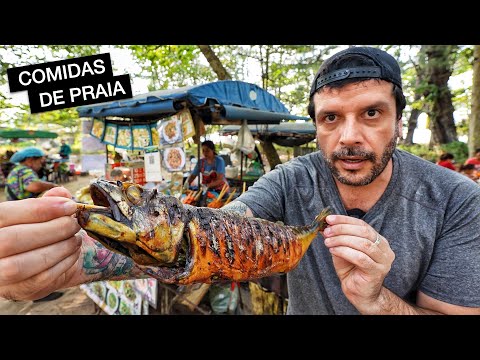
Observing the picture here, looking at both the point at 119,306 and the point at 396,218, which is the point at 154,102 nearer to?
the point at 119,306

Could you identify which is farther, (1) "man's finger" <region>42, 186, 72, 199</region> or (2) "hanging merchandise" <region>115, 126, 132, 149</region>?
(2) "hanging merchandise" <region>115, 126, 132, 149</region>

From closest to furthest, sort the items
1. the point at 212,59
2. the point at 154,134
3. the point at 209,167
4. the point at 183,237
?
1. the point at 183,237
2. the point at 154,134
3. the point at 209,167
4. the point at 212,59

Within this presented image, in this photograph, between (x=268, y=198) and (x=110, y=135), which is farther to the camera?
(x=110, y=135)

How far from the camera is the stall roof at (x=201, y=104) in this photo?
505 centimetres

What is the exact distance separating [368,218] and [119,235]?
162 cm

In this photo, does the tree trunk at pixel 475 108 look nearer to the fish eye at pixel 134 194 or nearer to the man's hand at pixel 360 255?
the man's hand at pixel 360 255

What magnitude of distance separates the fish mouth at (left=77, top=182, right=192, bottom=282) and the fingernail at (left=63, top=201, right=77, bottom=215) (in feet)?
0.19

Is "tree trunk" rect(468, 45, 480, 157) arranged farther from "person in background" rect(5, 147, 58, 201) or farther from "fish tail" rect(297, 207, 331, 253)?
"person in background" rect(5, 147, 58, 201)

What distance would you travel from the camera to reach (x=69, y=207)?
4.27 feet

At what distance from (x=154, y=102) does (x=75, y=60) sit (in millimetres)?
1738

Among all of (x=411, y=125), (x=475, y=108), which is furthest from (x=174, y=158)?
(x=411, y=125)

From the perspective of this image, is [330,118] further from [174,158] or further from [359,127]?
[174,158]

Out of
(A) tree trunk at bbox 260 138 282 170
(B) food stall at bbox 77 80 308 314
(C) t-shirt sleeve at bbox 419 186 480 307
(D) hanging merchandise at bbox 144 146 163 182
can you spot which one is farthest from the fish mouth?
(A) tree trunk at bbox 260 138 282 170

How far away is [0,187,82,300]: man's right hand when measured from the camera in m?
1.23
